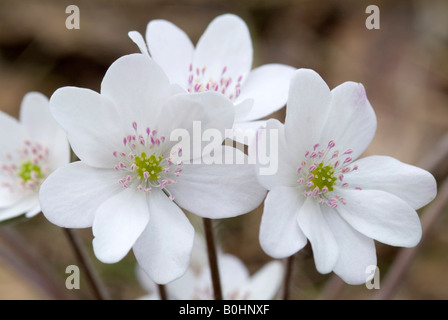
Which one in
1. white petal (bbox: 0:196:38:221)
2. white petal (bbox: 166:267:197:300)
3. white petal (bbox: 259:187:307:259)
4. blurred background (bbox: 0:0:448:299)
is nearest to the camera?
white petal (bbox: 259:187:307:259)

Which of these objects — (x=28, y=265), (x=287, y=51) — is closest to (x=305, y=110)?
(x=28, y=265)

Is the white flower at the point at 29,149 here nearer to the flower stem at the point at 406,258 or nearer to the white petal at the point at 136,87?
the white petal at the point at 136,87

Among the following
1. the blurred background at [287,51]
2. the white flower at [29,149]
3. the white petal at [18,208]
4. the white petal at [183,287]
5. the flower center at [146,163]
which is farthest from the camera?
the blurred background at [287,51]

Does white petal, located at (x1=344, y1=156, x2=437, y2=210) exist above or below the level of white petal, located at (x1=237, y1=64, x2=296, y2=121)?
below

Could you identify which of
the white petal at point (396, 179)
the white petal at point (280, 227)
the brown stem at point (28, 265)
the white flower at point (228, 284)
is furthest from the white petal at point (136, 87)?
the brown stem at point (28, 265)

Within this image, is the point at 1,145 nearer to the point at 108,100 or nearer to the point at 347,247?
the point at 108,100

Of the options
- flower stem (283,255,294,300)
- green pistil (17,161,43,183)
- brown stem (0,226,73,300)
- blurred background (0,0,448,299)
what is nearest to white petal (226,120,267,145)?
flower stem (283,255,294,300)

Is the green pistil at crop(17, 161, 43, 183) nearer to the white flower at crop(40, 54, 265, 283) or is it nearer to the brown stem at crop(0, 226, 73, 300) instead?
the brown stem at crop(0, 226, 73, 300)
